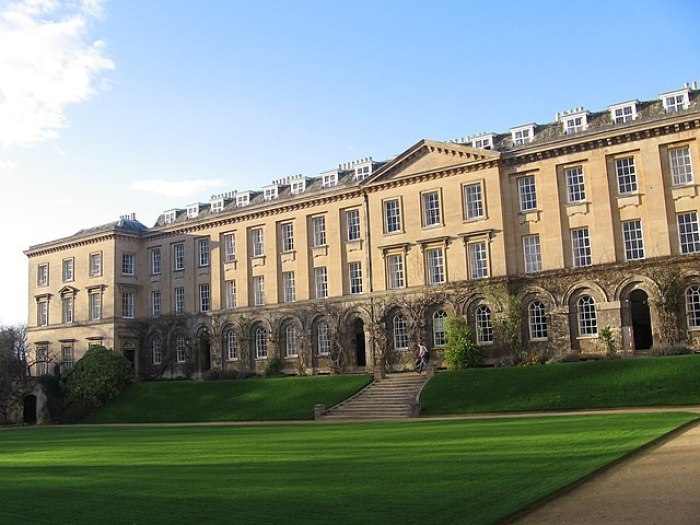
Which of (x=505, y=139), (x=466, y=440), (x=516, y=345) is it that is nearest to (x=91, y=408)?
(x=516, y=345)

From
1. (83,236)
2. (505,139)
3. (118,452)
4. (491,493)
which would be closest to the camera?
(491,493)

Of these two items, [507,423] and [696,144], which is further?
[696,144]

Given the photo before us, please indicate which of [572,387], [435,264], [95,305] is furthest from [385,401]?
[95,305]

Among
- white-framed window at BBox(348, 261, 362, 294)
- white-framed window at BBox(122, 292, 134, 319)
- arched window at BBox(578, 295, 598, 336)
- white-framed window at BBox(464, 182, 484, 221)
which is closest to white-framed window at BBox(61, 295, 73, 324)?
white-framed window at BBox(122, 292, 134, 319)

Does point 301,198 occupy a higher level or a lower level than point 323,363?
higher

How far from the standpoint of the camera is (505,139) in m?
42.3

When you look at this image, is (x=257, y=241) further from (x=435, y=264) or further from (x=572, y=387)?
(x=572, y=387)

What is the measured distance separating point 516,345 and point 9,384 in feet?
104

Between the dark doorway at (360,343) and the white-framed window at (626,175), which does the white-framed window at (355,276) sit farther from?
the white-framed window at (626,175)

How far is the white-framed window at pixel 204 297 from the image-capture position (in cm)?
5266

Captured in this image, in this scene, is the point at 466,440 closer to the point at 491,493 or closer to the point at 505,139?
the point at 491,493

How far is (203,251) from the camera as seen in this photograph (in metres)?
53.3

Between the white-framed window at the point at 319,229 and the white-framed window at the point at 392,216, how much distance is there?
513 cm

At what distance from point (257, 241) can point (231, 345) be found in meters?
7.26
